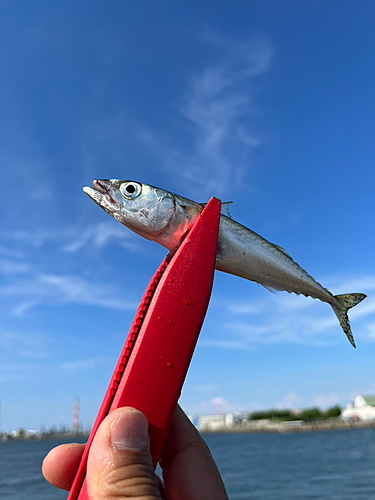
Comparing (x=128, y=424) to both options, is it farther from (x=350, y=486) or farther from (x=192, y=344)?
(x=350, y=486)

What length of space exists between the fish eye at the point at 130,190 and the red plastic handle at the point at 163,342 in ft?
1.78

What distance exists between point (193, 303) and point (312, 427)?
148738mm

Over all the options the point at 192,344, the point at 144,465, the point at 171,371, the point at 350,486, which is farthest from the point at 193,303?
the point at 350,486

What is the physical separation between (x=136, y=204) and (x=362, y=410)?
146 m

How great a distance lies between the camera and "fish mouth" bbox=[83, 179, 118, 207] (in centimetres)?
295

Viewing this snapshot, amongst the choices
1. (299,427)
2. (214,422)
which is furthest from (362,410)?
A: (214,422)

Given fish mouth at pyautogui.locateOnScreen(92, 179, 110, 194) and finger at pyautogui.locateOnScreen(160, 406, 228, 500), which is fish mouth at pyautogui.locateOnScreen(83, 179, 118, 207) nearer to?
fish mouth at pyautogui.locateOnScreen(92, 179, 110, 194)

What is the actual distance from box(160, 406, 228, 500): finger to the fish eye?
188 centimetres

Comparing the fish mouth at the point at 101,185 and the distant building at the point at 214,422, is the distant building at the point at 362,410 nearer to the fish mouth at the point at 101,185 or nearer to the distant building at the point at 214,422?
the distant building at the point at 214,422

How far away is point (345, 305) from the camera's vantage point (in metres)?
3.67

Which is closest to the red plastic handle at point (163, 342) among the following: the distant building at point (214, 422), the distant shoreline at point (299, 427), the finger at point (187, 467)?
the finger at point (187, 467)

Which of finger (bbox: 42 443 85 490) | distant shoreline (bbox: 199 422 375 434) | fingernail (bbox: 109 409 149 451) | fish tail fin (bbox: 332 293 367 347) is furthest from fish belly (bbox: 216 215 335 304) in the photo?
distant shoreline (bbox: 199 422 375 434)

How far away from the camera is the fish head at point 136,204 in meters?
2.92

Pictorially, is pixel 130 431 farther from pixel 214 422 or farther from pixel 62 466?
pixel 214 422
